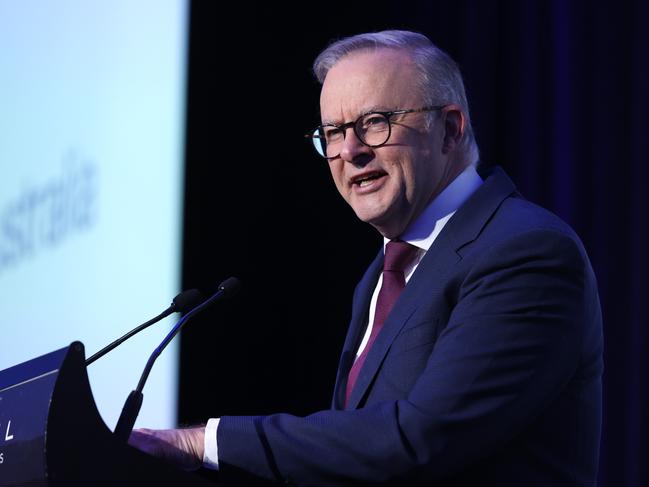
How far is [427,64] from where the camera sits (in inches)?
91.4

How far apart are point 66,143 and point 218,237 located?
1009 mm

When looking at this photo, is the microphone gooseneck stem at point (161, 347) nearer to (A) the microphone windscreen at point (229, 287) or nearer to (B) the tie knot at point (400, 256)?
(A) the microphone windscreen at point (229, 287)

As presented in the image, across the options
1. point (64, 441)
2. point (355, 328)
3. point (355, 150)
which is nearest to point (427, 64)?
point (355, 150)

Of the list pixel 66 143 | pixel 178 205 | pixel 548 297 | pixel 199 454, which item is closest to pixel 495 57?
pixel 178 205

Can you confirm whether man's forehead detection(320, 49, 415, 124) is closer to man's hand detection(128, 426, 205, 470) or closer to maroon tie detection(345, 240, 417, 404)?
maroon tie detection(345, 240, 417, 404)

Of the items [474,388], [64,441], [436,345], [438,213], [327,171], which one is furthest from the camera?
[327,171]

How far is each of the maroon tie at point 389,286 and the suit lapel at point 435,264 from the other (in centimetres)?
8

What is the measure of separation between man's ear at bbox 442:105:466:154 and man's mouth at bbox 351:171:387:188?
0.62 feet

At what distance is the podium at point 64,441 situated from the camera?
53.8 inches

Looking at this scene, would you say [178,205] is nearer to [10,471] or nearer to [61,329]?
[61,329]

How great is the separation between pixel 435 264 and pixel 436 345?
0.77ft

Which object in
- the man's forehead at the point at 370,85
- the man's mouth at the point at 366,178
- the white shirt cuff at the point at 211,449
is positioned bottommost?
the white shirt cuff at the point at 211,449

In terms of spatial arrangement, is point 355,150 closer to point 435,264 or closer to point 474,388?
point 435,264

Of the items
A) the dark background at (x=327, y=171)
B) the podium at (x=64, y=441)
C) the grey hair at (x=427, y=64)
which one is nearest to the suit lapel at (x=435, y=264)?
the grey hair at (x=427, y=64)
